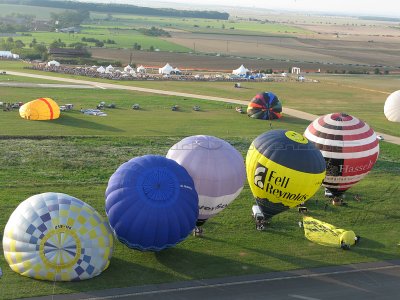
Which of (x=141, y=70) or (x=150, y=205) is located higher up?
(x=150, y=205)

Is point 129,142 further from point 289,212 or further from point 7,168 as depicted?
point 289,212

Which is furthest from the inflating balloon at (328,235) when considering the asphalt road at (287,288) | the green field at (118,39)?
the green field at (118,39)

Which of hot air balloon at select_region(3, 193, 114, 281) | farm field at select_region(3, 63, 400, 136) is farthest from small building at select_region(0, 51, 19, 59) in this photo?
hot air balloon at select_region(3, 193, 114, 281)

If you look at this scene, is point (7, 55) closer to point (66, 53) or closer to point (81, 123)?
point (66, 53)

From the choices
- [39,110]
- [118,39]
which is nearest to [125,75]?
[39,110]

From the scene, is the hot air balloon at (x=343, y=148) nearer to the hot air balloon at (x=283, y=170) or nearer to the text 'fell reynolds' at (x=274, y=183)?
the hot air balloon at (x=283, y=170)
